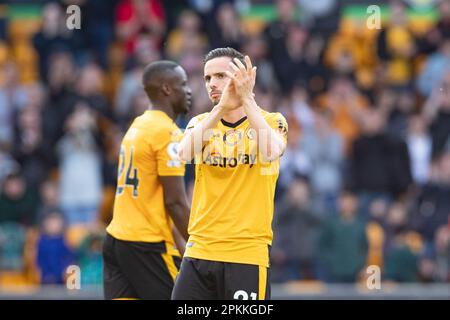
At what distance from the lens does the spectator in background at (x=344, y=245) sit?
15117mm

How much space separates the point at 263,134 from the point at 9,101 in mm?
10811

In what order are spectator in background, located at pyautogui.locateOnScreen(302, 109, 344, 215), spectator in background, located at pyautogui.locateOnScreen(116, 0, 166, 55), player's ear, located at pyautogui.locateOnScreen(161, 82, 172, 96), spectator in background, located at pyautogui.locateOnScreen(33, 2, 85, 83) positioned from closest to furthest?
player's ear, located at pyautogui.locateOnScreen(161, 82, 172, 96) < spectator in background, located at pyautogui.locateOnScreen(302, 109, 344, 215) < spectator in background, located at pyautogui.locateOnScreen(33, 2, 85, 83) < spectator in background, located at pyautogui.locateOnScreen(116, 0, 166, 55)

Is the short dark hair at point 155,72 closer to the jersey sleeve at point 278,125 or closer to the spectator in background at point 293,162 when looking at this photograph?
the jersey sleeve at point 278,125

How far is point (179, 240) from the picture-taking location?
8.85 metres

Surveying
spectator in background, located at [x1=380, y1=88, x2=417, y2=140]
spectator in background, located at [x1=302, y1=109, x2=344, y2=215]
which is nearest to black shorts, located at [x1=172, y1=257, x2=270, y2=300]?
spectator in background, located at [x1=302, y1=109, x2=344, y2=215]

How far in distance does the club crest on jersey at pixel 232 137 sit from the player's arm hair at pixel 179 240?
1.50 m

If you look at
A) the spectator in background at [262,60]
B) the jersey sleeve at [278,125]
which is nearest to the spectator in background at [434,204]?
the spectator in background at [262,60]

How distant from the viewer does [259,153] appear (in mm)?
7477

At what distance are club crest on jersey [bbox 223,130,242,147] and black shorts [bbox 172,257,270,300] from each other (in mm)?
Answer: 831

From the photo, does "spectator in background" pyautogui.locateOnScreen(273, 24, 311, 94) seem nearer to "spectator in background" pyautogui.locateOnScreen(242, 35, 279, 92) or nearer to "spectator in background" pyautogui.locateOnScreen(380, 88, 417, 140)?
"spectator in background" pyautogui.locateOnScreen(242, 35, 279, 92)

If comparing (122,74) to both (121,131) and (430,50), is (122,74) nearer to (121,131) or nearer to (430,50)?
(121,131)

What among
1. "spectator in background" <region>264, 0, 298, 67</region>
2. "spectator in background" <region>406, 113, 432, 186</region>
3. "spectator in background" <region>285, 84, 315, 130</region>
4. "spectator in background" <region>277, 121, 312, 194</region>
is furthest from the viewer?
"spectator in background" <region>264, 0, 298, 67</region>

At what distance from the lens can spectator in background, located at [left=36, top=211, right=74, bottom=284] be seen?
15.2m

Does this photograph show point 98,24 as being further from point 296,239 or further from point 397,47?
point 296,239
